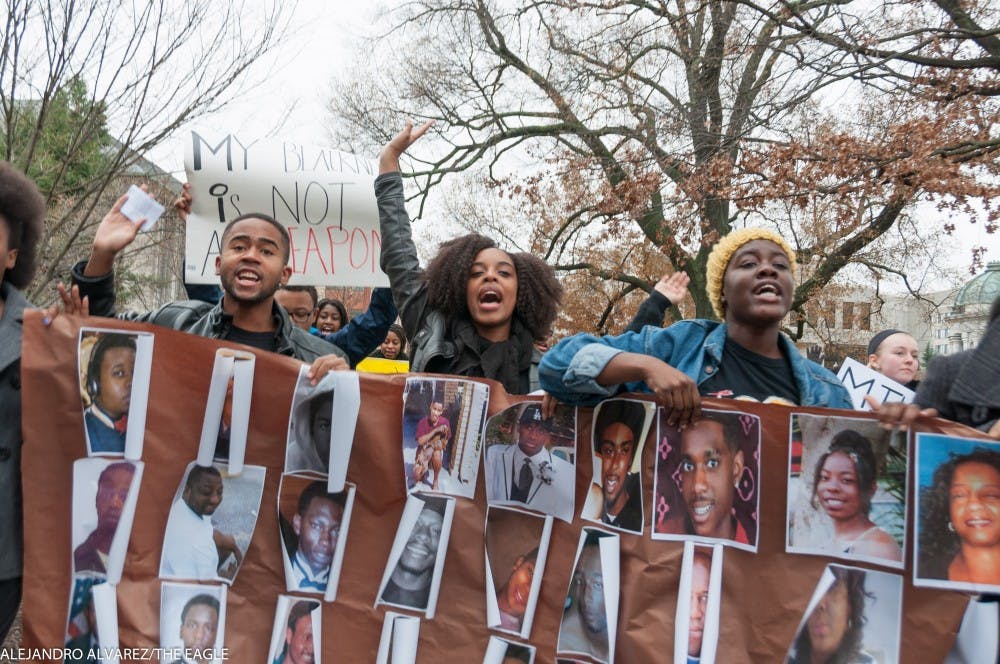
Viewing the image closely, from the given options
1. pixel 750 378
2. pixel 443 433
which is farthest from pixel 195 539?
pixel 750 378

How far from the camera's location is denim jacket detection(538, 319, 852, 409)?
2.04 meters

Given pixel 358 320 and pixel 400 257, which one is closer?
pixel 400 257

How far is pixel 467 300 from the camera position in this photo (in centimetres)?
301

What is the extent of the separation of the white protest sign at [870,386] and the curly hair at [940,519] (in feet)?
5.76

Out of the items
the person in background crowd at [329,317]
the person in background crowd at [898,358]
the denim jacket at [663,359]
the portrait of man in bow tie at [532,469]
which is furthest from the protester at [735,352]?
the person in background crowd at [329,317]

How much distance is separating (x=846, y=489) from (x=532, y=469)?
2.53ft

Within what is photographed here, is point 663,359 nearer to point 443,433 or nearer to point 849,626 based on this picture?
point 443,433

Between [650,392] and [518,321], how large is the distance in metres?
0.97

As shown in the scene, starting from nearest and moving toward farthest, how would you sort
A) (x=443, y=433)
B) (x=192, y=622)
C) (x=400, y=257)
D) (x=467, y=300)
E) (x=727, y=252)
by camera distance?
(x=192, y=622), (x=443, y=433), (x=727, y=252), (x=467, y=300), (x=400, y=257)

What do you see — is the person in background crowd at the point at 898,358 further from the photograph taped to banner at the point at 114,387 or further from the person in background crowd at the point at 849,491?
the photograph taped to banner at the point at 114,387

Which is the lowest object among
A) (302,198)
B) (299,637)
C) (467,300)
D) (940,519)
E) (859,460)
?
(299,637)

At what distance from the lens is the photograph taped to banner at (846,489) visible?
6.42ft

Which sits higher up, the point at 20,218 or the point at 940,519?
the point at 20,218

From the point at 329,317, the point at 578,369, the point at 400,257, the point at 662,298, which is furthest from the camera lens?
the point at 329,317
